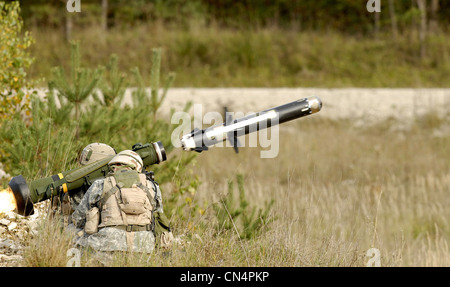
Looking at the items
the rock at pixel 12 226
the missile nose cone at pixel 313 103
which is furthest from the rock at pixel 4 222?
the missile nose cone at pixel 313 103

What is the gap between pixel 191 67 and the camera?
21.9 m

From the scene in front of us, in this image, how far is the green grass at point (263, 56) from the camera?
21.1 metres

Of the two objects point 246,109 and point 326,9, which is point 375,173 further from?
point 326,9

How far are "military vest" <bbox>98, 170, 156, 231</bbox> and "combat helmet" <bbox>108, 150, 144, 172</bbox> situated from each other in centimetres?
9

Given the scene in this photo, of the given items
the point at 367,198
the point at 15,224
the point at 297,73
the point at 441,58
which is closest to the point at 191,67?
the point at 297,73

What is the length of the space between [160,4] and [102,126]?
20134mm

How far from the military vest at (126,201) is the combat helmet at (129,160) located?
0.09 m

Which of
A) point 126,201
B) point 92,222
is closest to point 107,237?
point 92,222

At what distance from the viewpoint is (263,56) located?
73.9ft

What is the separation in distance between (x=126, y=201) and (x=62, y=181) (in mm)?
780

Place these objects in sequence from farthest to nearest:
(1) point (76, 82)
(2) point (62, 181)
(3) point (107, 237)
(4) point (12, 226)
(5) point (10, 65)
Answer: (5) point (10, 65)
(1) point (76, 82)
(4) point (12, 226)
(2) point (62, 181)
(3) point (107, 237)

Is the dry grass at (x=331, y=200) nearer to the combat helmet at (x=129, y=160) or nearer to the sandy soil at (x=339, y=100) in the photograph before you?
the sandy soil at (x=339, y=100)

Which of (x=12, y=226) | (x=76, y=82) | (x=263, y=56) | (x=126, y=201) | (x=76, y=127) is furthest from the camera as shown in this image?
(x=263, y=56)

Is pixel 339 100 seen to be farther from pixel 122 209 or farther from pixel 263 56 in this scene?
pixel 122 209
